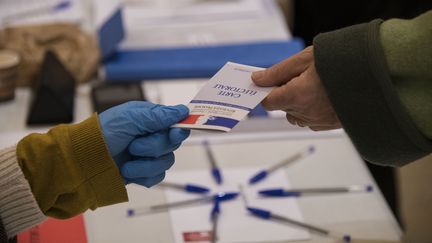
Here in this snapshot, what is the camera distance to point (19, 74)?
1408 millimetres

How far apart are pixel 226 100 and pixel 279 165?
1.24ft

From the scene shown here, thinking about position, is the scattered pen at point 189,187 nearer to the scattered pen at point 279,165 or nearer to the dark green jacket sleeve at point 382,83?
the scattered pen at point 279,165

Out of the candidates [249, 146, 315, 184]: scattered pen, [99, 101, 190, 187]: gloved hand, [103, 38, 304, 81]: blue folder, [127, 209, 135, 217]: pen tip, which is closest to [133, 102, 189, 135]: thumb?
[99, 101, 190, 187]: gloved hand

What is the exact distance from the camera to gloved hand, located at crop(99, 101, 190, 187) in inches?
33.9

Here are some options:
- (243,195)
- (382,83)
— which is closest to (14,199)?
(243,195)

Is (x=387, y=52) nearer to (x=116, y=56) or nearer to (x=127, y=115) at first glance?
(x=127, y=115)

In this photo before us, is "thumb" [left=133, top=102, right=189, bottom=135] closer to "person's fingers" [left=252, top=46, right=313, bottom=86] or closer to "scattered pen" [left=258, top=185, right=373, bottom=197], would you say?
"person's fingers" [left=252, top=46, right=313, bottom=86]

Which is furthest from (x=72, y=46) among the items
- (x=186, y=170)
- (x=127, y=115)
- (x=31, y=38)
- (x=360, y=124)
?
(x=360, y=124)

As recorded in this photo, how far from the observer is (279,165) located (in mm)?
1202

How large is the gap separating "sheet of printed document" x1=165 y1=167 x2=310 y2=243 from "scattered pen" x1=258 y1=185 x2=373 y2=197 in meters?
0.01

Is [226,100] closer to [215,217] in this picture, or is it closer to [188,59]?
[215,217]

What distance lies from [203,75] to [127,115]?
60 centimetres

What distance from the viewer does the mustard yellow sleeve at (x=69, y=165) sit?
33.2 inches

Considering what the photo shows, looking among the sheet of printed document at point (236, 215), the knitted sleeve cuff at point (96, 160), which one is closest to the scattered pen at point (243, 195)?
the sheet of printed document at point (236, 215)
